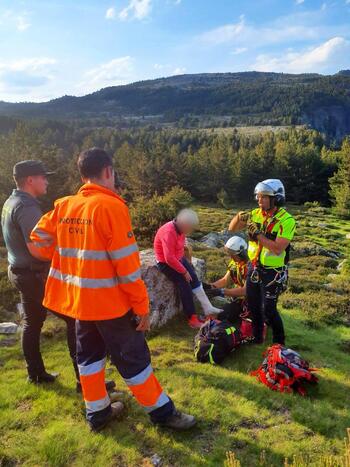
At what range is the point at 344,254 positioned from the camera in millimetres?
32531

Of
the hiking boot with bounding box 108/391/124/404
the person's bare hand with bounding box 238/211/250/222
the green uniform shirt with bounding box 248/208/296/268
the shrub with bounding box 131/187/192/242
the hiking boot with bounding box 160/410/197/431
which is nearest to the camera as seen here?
the hiking boot with bounding box 160/410/197/431

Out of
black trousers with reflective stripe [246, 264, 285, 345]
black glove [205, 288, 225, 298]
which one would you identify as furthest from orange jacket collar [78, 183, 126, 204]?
black glove [205, 288, 225, 298]

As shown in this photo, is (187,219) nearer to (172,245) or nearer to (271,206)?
(172,245)

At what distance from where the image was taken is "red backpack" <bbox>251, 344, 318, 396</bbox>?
6.00 meters

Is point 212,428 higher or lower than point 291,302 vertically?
higher

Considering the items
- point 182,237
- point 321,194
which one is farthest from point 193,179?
point 182,237

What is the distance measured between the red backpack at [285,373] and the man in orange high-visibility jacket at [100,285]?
6.01 feet

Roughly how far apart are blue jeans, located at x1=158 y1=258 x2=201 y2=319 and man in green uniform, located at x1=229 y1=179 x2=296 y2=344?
1.46 meters

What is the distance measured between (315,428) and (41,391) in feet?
12.8

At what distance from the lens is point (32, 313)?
5.77 metres

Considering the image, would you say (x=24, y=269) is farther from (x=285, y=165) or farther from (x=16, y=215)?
(x=285, y=165)

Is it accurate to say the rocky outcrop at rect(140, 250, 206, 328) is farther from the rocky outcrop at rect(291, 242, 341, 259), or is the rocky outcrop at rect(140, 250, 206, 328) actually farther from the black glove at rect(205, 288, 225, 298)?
the rocky outcrop at rect(291, 242, 341, 259)

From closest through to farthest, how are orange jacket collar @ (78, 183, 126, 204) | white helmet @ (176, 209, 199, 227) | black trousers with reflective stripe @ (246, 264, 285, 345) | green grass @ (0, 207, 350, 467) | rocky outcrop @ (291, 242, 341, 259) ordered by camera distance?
orange jacket collar @ (78, 183, 126, 204) → green grass @ (0, 207, 350, 467) → black trousers with reflective stripe @ (246, 264, 285, 345) → white helmet @ (176, 209, 199, 227) → rocky outcrop @ (291, 242, 341, 259)

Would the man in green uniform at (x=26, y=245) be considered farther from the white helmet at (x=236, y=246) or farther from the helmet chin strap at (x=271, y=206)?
the white helmet at (x=236, y=246)
